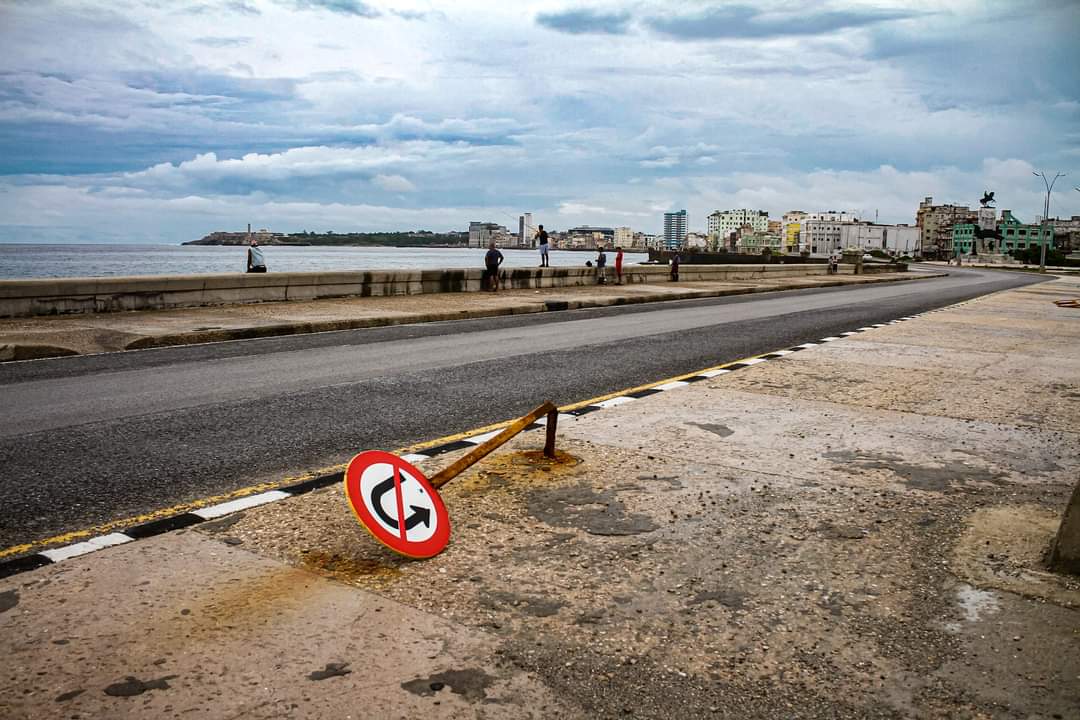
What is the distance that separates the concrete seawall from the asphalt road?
492 cm

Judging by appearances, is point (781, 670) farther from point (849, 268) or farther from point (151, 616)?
point (849, 268)

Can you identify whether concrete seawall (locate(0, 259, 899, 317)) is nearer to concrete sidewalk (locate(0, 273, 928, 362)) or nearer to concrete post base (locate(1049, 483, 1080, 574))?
concrete sidewalk (locate(0, 273, 928, 362))

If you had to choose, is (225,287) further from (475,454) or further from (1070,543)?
(1070,543)

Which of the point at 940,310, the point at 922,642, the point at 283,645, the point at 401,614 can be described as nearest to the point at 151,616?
the point at 283,645

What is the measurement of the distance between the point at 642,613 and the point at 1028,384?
8.64 meters

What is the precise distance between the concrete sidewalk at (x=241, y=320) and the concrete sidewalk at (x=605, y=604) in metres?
8.79

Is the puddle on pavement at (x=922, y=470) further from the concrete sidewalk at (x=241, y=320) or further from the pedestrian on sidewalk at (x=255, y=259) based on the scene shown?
the pedestrian on sidewalk at (x=255, y=259)

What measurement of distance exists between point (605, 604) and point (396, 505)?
46.4 inches

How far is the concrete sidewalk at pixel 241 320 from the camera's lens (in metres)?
12.5

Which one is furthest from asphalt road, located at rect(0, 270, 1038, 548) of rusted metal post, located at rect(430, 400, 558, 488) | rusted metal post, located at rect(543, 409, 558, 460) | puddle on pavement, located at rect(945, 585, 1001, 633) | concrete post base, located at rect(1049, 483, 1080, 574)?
concrete post base, located at rect(1049, 483, 1080, 574)

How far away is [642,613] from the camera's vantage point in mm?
3566

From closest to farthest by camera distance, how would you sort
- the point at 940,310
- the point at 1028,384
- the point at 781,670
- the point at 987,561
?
the point at 781,670, the point at 987,561, the point at 1028,384, the point at 940,310

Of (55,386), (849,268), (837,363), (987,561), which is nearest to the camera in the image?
(987,561)

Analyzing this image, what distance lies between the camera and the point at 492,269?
85.8 ft
